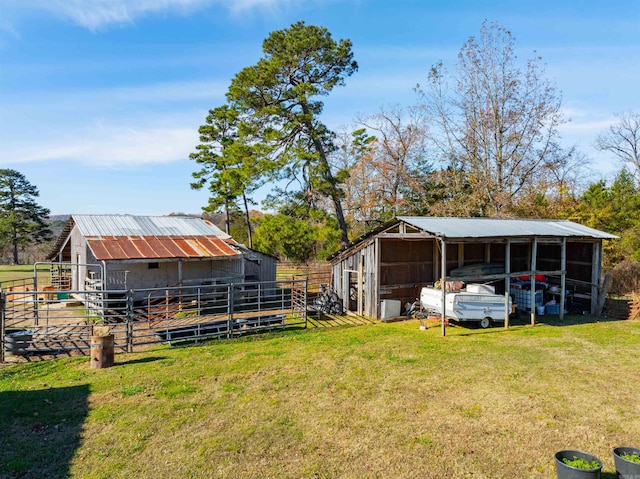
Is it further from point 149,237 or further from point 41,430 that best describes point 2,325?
point 149,237

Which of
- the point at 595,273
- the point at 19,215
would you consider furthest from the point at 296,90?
the point at 19,215

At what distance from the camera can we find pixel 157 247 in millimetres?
16312

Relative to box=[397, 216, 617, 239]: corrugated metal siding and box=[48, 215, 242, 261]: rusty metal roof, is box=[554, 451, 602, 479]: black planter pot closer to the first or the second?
box=[397, 216, 617, 239]: corrugated metal siding

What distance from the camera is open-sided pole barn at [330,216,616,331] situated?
13688 mm

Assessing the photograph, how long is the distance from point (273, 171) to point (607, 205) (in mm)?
19708

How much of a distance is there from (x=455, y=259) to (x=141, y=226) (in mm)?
13724

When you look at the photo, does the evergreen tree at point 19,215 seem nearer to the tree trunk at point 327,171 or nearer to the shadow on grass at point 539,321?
the tree trunk at point 327,171

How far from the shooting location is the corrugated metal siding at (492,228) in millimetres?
A: 12688

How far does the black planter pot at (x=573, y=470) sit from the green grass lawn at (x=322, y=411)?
0.33 metres

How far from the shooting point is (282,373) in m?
8.64

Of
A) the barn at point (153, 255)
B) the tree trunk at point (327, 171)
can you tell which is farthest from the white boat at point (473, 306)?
the tree trunk at point (327, 171)

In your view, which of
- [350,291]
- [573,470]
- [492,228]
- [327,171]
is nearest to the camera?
[573,470]

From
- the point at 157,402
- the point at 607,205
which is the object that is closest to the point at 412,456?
the point at 157,402

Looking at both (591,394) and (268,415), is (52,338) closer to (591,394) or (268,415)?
(268,415)
